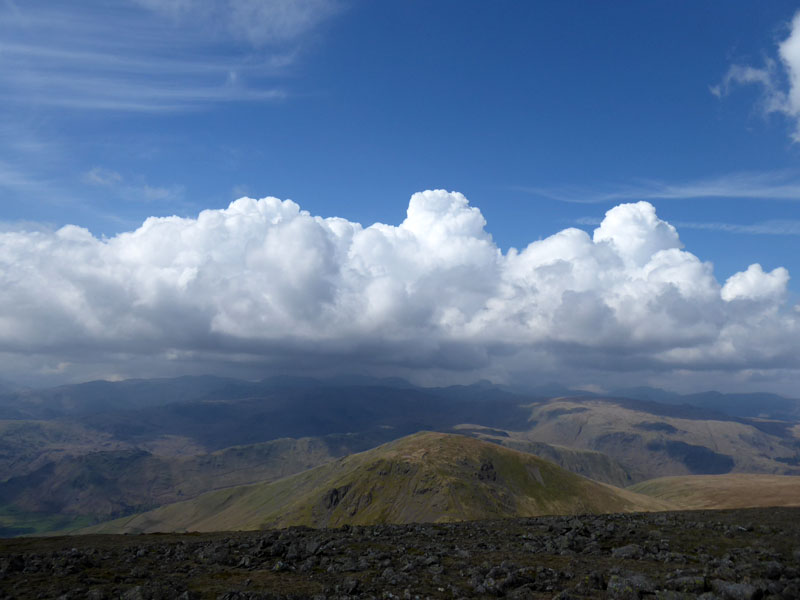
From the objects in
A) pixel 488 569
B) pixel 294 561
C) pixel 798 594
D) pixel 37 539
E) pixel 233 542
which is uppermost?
pixel 798 594

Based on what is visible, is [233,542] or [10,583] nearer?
[10,583]

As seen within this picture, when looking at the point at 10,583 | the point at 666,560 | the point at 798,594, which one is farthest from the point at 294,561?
the point at 798,594

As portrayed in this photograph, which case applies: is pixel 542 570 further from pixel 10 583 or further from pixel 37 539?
pixel 37 539

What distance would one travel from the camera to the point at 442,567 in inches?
1232

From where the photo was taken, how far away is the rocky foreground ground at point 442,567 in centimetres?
2531

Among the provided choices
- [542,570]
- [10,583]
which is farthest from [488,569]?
[10,583]

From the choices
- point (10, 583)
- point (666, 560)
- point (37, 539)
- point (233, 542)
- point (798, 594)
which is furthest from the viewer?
point (37, 539)

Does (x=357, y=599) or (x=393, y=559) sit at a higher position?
(x=357, y=599)

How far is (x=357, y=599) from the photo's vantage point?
959 inches

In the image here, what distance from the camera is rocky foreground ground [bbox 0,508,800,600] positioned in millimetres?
25312

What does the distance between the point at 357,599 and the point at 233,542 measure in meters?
24.6

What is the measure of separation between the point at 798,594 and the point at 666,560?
39.3 feet

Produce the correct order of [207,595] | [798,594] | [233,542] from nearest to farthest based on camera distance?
[798,594] < [207,595] < [233,542]

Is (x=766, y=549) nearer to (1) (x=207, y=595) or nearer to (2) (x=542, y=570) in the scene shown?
(2) (x=542, y=570)
